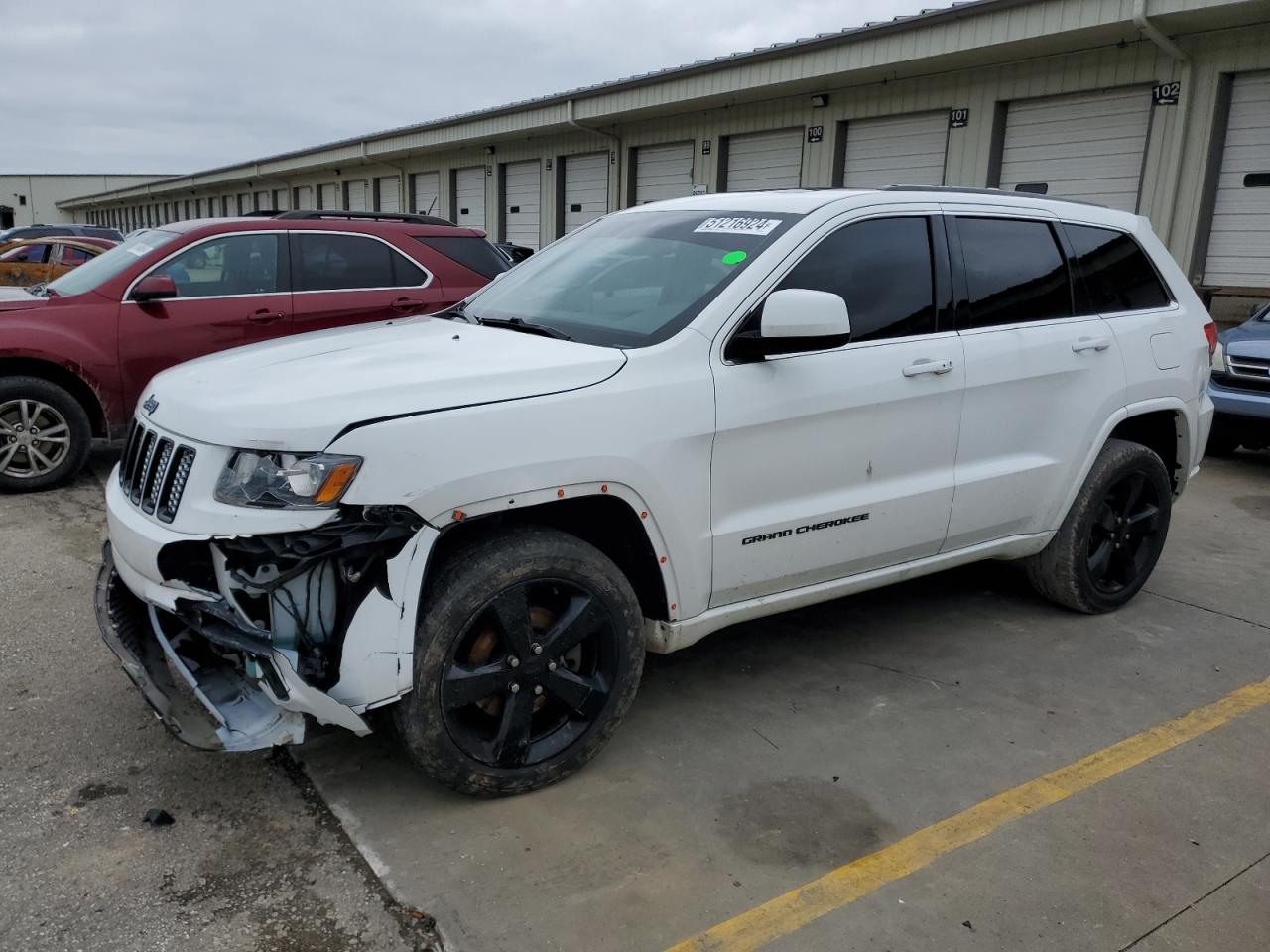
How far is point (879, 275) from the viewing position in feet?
12.5

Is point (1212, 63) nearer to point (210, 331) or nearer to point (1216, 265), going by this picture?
point (1216, 265)

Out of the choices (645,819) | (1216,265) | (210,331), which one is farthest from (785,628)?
(1216,265)

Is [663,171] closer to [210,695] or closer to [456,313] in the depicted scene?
[456,313]

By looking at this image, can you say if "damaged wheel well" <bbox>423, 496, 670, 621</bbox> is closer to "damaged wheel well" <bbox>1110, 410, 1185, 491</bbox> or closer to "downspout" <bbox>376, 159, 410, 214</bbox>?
"damaged wheel well" <bbox>1110, 410, 1185, 491</bbox>

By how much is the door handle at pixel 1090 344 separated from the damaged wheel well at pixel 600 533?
224cm

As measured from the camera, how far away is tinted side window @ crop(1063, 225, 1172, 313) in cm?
450

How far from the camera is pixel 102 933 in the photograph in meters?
2.50

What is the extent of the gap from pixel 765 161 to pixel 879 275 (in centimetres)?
1284

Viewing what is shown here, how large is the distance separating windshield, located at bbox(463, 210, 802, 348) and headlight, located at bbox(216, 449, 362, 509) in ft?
3.46

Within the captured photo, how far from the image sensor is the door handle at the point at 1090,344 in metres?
4.30

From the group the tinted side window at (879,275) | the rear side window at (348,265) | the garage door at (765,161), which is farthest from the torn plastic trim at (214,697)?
the garage door at (765,161)

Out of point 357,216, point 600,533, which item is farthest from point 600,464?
point 357,216

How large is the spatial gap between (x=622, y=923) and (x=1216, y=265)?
36.2 feet

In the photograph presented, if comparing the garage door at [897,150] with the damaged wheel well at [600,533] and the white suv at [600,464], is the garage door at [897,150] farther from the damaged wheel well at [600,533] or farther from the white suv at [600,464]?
the damaged wheel well at [600,533]
